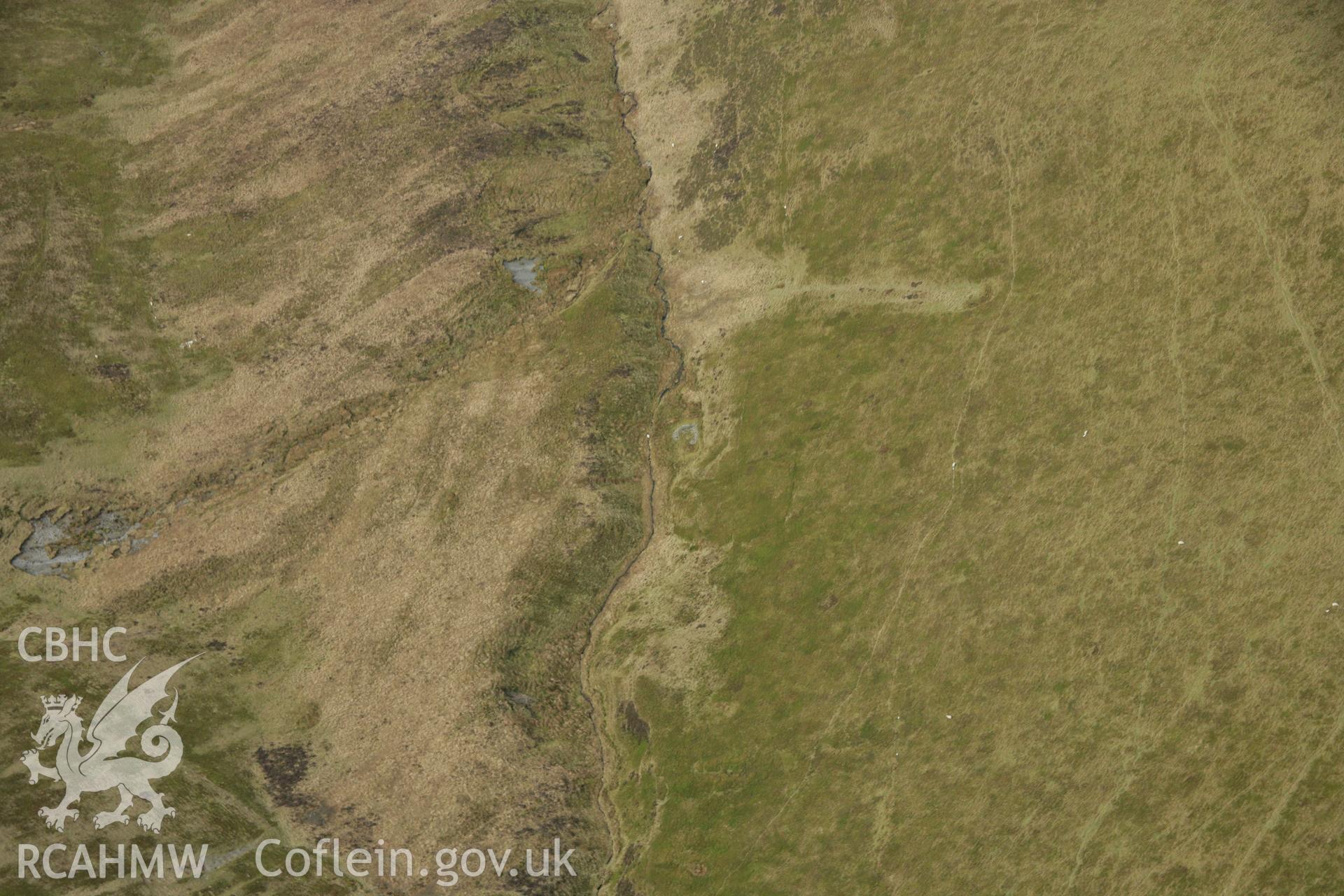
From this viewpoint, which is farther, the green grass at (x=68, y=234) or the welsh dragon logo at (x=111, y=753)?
the green grass at (x=68, y=234)

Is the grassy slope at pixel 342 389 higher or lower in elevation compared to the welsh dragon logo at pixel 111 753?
higher

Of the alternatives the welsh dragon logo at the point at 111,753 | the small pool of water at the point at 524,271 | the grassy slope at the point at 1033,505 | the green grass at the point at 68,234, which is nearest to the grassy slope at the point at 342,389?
the green grass at the point at 68,234

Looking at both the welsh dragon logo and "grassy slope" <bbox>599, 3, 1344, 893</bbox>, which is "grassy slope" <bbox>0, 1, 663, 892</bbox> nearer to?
the welsh dragon logo

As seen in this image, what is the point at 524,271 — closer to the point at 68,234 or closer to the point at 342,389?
the point at 342,389

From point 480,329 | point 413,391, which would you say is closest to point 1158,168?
point 480,329

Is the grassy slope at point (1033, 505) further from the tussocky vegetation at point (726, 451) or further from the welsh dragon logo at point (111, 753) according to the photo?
the welsh dragon logo at point (111, 753)

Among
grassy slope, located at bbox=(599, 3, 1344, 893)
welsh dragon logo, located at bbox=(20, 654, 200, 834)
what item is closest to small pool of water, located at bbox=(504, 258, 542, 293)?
grassy slope, located at bbox=(599, 3, 1344, 893)
